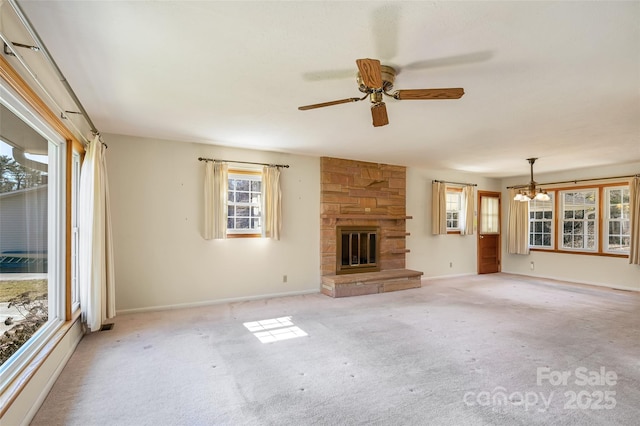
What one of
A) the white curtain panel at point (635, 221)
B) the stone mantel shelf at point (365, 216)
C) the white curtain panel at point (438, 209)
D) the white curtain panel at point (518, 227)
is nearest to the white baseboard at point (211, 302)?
the stone mantel shelf at point (365, 216)

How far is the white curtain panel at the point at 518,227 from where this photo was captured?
7688 millimetres

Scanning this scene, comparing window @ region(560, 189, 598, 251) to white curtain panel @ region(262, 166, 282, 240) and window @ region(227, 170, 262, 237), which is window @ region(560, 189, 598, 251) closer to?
white curtain panel @ region(262, 166, 282, 240)

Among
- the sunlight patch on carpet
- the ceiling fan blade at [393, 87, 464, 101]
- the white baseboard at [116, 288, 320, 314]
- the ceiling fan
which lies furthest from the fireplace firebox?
the ceiling fan blade at [393, 87, 464, 101]

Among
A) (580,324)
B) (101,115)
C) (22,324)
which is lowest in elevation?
(580,324)

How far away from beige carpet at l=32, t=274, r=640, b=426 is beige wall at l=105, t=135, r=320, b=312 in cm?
39

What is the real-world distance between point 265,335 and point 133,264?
226 centimetres

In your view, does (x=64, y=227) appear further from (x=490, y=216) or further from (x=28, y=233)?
(x=490, y=216)

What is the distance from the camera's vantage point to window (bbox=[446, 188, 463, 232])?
7586 mm

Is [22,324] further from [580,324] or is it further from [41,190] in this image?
[580,324]

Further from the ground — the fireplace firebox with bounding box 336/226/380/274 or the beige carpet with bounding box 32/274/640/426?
the fireplace firebox with bounding box 336/226/380/274

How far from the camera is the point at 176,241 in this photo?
15.6 ft

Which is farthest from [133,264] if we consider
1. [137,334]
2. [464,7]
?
[464,7]

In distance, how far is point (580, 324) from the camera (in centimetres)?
407

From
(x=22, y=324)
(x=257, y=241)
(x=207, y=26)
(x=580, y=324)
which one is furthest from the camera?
(x=257, y=241)
